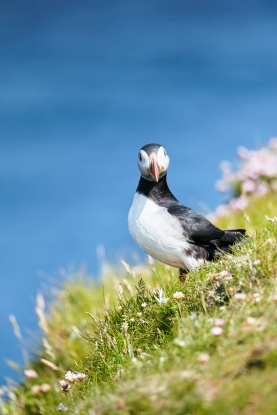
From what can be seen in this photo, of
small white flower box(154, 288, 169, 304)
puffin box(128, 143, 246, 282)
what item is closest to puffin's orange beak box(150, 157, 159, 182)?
puffin box(128, 143, 246, 282)

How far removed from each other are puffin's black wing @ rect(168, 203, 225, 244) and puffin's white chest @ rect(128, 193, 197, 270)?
0.24 feet

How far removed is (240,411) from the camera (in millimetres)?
4062

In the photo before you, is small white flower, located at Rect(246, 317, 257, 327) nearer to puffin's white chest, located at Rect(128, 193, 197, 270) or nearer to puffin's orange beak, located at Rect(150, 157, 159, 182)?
puffin's white chest, located at Rect(128, 193, 197, 270)

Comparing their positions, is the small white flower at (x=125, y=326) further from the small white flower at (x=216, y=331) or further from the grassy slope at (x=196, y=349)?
the small white flower at (x=216, y=331)

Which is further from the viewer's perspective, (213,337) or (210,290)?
(210,290)

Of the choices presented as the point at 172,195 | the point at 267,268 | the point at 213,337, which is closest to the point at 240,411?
the point at 213,337

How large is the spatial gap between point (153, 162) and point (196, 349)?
2.95m

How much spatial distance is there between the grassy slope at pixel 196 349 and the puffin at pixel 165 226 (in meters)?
0.50

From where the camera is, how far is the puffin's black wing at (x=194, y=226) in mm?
7699

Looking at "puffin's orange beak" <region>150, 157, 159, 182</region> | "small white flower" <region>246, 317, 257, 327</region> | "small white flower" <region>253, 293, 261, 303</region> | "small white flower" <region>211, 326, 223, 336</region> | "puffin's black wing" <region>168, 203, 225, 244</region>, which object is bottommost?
"small white flower" <region>246, 317, 257, 327</region>

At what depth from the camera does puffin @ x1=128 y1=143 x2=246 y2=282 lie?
759 centimetres

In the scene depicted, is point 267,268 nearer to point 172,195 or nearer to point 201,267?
point 201,267

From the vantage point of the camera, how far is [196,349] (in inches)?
202

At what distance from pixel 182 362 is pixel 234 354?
0.46 metres
